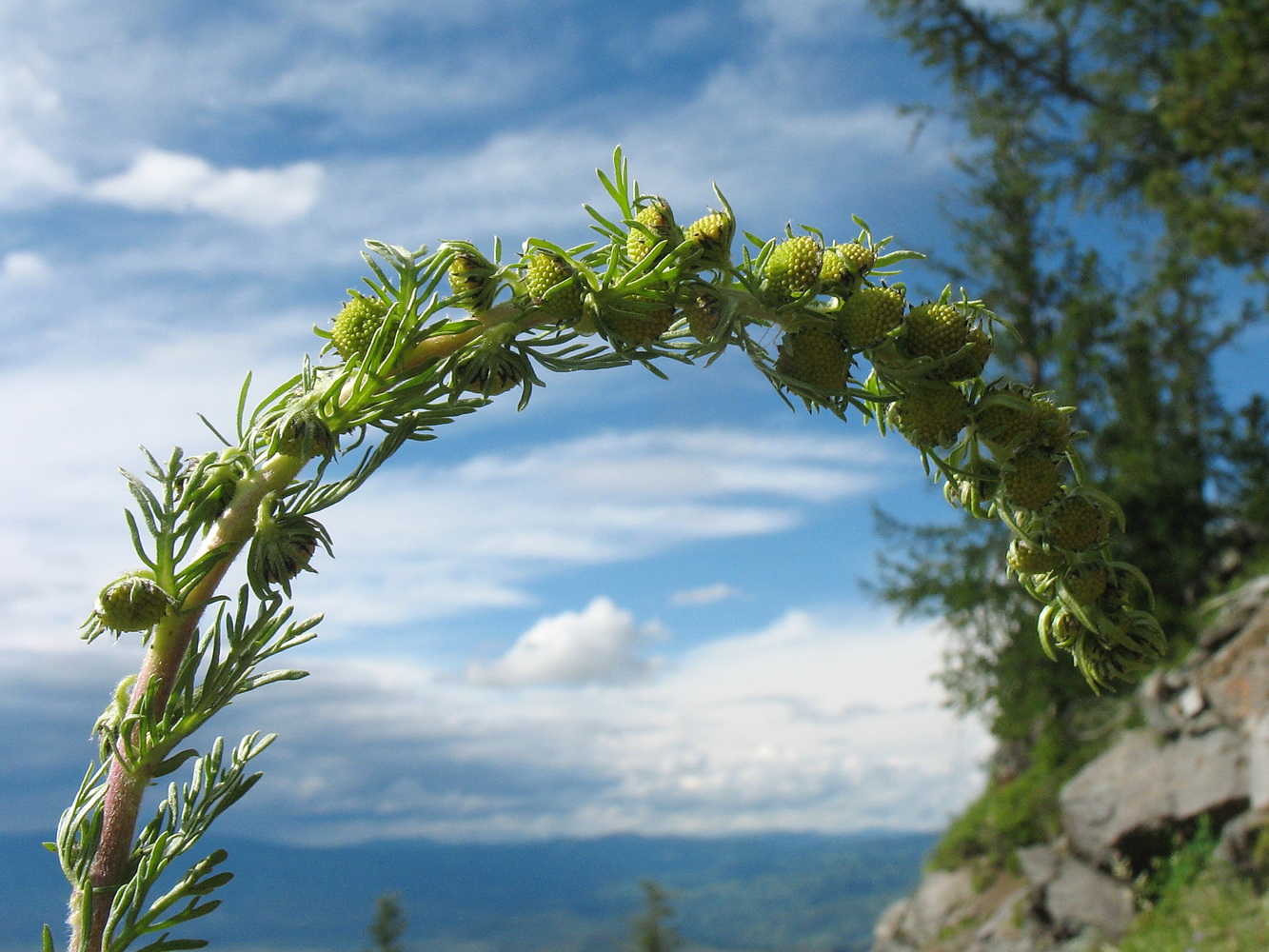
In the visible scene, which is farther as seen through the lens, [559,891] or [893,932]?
[559,891]

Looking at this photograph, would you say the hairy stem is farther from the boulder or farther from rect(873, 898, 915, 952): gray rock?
rect(873, 898, 915, 952): gray rock

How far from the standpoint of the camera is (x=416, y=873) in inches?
6467

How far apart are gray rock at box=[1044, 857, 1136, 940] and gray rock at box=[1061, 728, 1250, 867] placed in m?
0.18

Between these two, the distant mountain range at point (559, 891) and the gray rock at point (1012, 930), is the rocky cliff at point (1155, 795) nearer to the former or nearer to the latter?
the gray rock at point (1012, 930)

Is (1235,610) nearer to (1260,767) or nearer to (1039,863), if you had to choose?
(1260,767)

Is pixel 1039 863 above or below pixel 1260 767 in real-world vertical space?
below

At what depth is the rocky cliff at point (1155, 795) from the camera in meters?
6.59

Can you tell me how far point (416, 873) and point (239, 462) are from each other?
182m

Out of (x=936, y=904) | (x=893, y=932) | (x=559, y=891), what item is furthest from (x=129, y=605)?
(x=559, y=891)

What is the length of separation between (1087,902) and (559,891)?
161724 mm

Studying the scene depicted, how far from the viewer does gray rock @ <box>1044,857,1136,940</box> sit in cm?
675

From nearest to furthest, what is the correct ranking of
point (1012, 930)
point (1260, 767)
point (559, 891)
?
point (1260, 767) → point (1012, 930) → point (559, 891)

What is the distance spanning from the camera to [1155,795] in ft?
23.1

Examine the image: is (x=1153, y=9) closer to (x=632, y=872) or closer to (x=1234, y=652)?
(x=1234, y=652)
